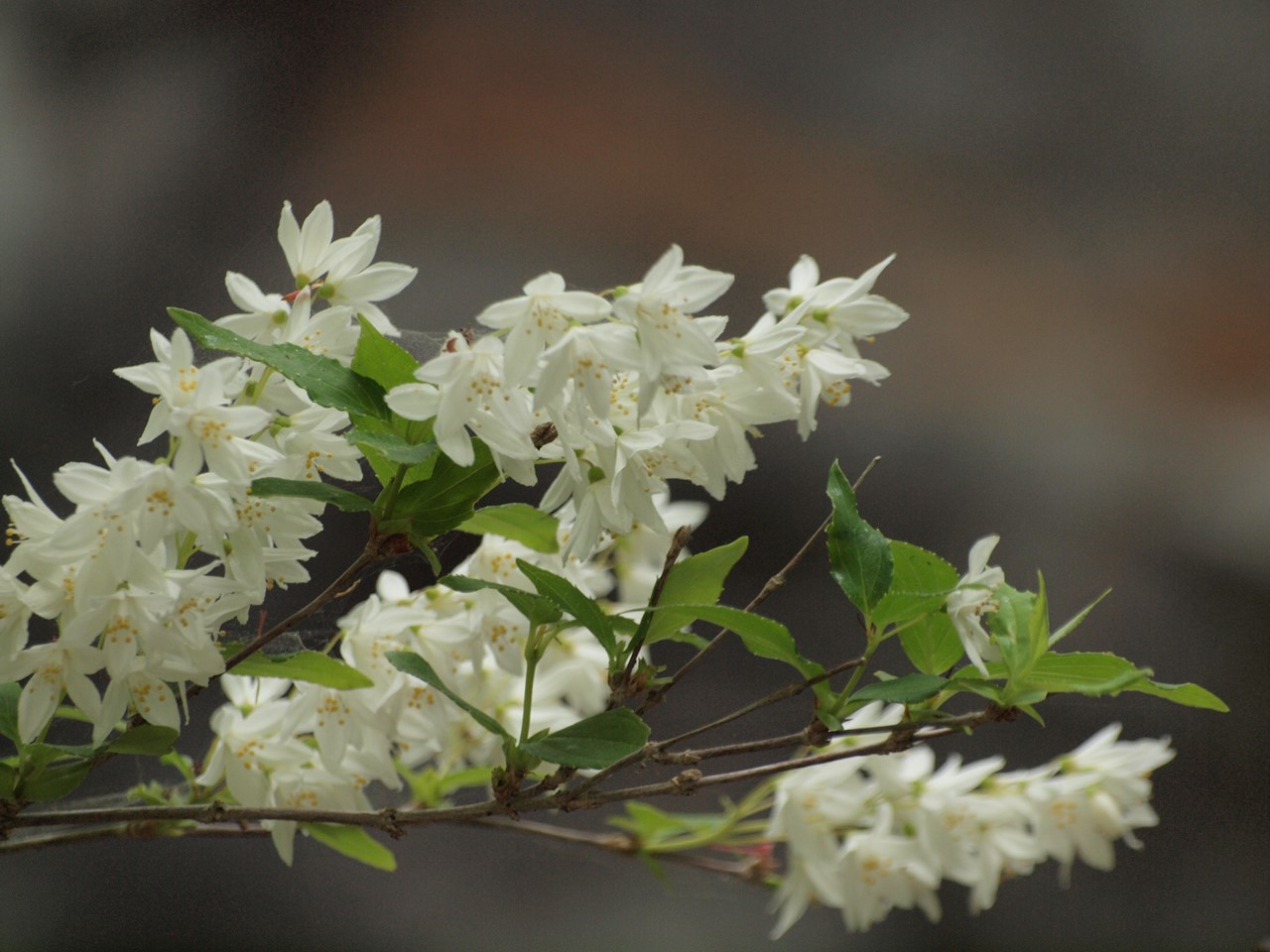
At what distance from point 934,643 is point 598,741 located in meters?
0.20

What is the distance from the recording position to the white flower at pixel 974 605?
56cm

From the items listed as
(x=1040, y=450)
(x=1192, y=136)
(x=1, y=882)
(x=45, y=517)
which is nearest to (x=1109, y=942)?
(x=1040, y=450)

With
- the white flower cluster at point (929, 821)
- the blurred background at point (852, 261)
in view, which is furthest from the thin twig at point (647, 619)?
the blurred background at point (852, 261)

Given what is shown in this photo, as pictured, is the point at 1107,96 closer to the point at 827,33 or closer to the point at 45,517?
the point at 827,33

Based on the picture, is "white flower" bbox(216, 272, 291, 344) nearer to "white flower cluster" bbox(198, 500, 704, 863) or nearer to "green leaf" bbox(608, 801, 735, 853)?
"white flower cluster" bbox(198, 500, 704, 863)

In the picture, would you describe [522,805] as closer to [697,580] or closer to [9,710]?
[697,580]

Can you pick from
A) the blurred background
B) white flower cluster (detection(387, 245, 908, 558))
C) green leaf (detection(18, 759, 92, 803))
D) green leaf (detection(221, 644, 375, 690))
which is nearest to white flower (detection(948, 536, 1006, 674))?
white flower cluster (detection(387, 245, 908, 558))

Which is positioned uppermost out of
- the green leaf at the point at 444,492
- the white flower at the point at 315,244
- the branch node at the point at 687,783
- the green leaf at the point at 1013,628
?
the white flower at the point at 315,244

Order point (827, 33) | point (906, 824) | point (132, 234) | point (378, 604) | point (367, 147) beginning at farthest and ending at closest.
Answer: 1. point (827, 33)
2. point (367, 147)
3. point (132, 234)
4. point (906, 824)
5. point (378, 604)

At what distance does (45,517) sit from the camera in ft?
1.77

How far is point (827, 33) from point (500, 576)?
1.21 meters

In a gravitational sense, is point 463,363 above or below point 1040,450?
above

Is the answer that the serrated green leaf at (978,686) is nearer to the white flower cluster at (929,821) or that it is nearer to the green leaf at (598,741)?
the green leaf at (598,741)

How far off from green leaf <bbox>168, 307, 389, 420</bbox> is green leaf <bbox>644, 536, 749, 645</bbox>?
0.63ft
